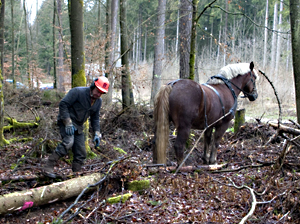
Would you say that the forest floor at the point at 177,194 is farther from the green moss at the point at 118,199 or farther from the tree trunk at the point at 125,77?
the tree trunk at the point at 125,77

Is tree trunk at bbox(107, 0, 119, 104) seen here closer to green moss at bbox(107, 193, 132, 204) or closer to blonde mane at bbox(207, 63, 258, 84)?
blonde mane at bbox(207, 63, 258, 84)

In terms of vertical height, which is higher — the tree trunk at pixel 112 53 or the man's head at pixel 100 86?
the tree trunk at pixel 112 53

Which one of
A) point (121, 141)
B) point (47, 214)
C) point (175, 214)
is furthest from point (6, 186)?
point (121, 141)

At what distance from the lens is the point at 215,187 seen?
4.69 m

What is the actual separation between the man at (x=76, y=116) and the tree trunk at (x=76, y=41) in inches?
47.4

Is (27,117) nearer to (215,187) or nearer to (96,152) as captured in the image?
(96,152)

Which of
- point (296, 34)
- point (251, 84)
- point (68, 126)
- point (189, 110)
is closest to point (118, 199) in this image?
point (68, 126)

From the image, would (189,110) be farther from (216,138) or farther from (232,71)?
(232,71)

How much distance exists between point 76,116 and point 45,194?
1726mm

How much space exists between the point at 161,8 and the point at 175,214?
1289 cm

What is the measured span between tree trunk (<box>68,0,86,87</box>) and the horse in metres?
1.95

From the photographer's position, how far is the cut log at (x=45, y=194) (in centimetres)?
352

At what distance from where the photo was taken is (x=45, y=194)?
3.84 meters

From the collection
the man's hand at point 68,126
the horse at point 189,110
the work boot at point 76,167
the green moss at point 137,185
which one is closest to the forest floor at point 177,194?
the green moss at point 137,185
